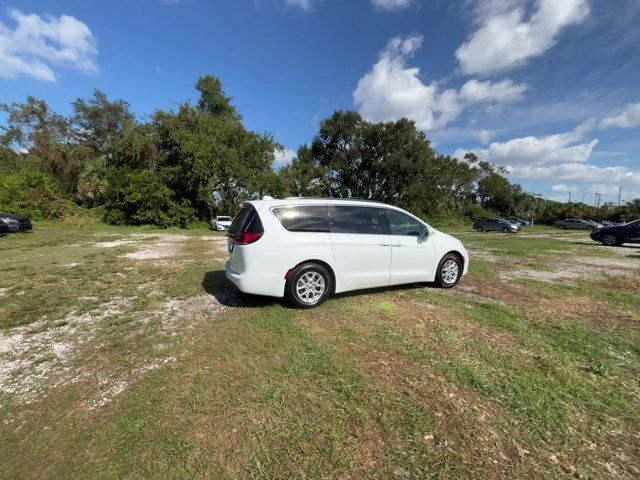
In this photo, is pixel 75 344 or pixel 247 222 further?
pixel 247 222

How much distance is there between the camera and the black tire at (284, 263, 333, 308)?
461 centimetres

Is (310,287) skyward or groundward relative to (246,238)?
groundward

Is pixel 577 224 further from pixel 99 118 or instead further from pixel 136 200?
pixel 99 118

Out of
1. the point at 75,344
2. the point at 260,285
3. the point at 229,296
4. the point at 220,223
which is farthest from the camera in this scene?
the point at 220,223

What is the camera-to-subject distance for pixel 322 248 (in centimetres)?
475

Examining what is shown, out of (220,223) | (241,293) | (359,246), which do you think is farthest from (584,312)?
(220,223)

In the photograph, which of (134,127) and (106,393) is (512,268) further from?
(134,127)

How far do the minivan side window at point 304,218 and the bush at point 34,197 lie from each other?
80.5 ft

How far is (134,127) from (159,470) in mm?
30013

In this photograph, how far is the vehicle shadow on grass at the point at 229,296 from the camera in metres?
5.00

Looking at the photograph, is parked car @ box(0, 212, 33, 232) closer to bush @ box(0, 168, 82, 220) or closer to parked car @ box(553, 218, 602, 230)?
bush @ box(0, 168, 82, 220)

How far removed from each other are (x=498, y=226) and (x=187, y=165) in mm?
32292

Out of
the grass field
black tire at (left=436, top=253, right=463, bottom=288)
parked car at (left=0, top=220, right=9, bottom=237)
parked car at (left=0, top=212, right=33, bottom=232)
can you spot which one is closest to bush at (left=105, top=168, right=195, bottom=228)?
parked car at (left=0, top=212, right=33, bottom=232)

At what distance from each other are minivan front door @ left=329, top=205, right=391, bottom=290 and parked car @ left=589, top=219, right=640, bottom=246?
1560 centimetres
